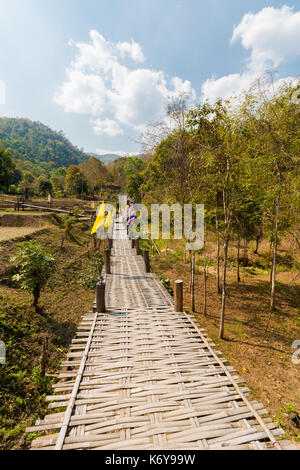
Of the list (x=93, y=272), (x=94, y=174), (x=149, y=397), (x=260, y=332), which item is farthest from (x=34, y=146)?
(x=149, y=397)

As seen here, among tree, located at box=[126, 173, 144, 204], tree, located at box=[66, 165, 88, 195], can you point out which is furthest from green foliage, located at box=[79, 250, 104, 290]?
tree, located at box=[66, 165, 88, 195]

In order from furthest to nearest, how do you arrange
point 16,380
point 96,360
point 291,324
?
point 291,324 → point 16,380 → point 96,360

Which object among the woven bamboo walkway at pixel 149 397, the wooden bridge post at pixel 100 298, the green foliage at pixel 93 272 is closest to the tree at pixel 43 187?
the green foliage at pixel 93 272

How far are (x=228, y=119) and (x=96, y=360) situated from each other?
22.3 ft

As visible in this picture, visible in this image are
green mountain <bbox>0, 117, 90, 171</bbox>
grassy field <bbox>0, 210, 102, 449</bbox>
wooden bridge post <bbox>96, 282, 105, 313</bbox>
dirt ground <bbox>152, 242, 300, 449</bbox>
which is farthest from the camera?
green mountain <bbox>0, 117, 90, 171</bbox>

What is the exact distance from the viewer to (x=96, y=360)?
3.90m

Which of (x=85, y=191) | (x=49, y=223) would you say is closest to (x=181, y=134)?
(x=49, y=223)

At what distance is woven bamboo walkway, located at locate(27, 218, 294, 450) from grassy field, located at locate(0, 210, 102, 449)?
603 millimetres

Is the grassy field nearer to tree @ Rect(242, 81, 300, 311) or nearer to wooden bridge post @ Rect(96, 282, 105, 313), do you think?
wooden bridge post @ Rect(96, 282, 105, 313)

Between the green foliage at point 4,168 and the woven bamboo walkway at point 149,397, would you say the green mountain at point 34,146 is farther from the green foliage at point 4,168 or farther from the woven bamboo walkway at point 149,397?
the woven bamboo walkway at point 149,397

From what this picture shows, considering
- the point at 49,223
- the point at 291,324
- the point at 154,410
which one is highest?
the point at 49,223

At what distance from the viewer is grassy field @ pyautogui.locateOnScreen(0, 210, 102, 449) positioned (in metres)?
3.72

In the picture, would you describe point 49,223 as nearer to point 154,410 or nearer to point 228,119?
point 228,119

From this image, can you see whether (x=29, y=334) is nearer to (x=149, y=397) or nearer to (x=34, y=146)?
(x=149, y=397)
